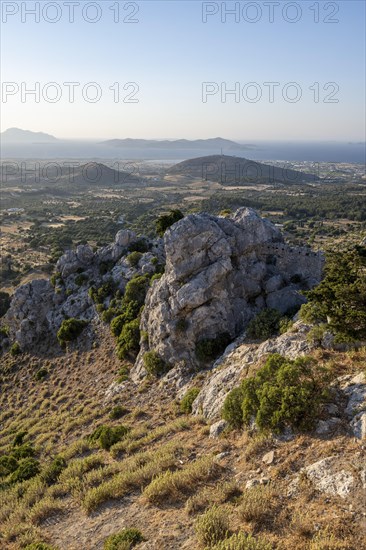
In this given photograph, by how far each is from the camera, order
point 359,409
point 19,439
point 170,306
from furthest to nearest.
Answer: point 170,306
point 19,439
point 359,409

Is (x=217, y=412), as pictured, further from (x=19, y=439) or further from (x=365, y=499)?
(x=19, y=439)

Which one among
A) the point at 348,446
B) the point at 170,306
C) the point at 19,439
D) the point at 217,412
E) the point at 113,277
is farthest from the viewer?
the point at 113,277

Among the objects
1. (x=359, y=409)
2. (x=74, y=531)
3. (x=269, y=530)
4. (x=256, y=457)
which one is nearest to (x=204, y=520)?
(x=269, y=530)

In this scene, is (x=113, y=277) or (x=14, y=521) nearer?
(x=14, y=521)

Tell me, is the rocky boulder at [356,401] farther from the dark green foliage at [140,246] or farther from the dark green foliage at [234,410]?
the dark green foliage at [140,246]

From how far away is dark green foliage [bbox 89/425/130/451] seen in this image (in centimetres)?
1547

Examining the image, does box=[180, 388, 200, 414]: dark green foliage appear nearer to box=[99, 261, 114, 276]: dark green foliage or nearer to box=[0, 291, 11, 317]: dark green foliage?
box=[99, 261, 114, 276]: dark green foliage

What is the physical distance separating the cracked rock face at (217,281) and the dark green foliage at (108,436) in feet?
20.9

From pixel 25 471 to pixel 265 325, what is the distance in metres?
13.0

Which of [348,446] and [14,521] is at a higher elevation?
[348,446]

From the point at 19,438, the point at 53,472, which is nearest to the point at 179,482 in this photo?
the point at 53,472

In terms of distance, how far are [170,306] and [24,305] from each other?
1850 centimetres

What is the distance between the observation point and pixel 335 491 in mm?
8297

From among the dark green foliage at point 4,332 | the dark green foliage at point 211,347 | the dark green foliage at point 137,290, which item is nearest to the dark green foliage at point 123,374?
the dark green foliage at point 211,347
